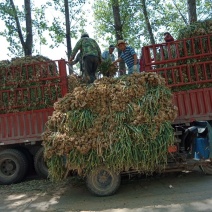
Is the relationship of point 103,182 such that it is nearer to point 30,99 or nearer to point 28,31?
point 30,99

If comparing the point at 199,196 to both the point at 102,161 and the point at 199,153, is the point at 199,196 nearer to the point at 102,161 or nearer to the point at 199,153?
the point at 199,153

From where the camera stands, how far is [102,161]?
5.26 metres

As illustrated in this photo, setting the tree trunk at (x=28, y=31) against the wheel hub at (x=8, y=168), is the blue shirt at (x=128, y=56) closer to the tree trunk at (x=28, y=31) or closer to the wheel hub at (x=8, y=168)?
the wheel hub at (x=8, y=168)

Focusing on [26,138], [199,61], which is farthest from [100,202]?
[199,61]

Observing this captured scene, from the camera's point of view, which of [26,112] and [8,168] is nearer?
[26,112]

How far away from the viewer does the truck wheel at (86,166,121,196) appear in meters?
5.41

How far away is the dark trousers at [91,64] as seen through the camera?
7.08m

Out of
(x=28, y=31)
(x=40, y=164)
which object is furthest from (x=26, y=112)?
(x=28, y=31)

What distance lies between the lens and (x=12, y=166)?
23.7 feet

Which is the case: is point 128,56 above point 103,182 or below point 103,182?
above

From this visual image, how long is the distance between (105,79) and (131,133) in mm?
1339

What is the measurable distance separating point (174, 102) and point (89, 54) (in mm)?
2383

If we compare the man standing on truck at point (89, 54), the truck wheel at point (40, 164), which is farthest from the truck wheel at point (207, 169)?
the truck wheel at point (40, 164)

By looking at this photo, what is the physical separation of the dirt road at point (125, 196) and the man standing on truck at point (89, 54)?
9.04 feet
